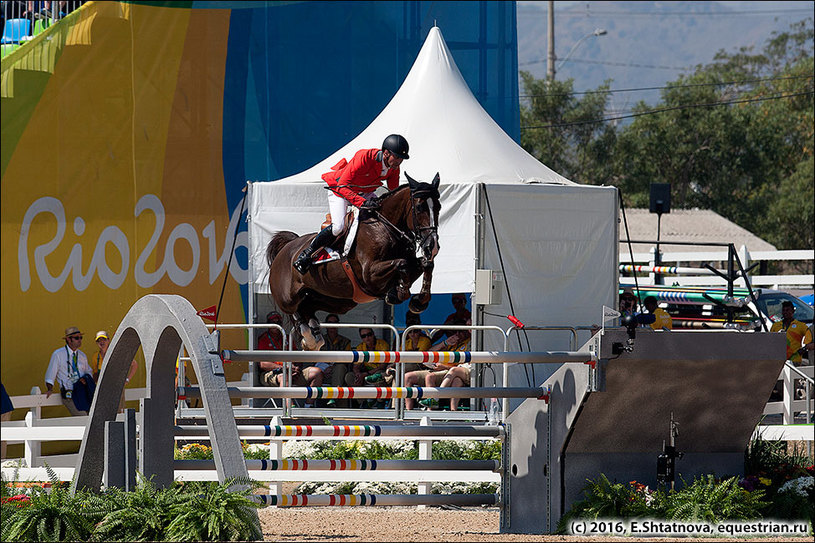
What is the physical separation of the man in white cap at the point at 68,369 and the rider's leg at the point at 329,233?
13.0 ft

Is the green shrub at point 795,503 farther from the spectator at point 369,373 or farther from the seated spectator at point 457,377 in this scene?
the spectator at point 369,373

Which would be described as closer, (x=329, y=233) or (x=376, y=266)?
(x=376, y=266)

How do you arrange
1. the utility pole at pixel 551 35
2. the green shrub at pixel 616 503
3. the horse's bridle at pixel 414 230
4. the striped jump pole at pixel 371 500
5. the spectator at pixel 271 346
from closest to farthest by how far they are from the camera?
the green shrub at pixel 616 503 → the striped jump pole at pixel 371 500 → the horse's bridle at pixel 414 230 → the spectator at pixel 271 346 → the utility pole at pixel 551 35

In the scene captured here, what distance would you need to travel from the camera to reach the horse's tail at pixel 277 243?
12.2 metres

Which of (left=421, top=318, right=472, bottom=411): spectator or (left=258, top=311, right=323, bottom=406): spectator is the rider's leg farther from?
(left=421, top=318, right=472, bottom=411): spectator

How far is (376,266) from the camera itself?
33.9 feet

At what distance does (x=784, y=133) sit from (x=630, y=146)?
628 cm

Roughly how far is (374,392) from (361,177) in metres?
3.22

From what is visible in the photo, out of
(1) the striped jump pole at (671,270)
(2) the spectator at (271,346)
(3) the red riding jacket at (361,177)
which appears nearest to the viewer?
(3) the red riding jacket at (361,177)

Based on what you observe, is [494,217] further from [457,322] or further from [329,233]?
[329,233]

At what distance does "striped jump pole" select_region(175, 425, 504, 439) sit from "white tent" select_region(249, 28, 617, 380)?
4811 mm

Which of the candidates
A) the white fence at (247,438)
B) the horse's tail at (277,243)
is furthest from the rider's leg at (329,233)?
the white fence at (247,438)

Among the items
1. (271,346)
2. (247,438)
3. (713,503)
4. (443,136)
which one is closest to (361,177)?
(247,438)

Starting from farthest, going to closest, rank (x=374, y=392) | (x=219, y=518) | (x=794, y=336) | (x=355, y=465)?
(x=794, y=336) < (x=374, y=392) < (x=355, y=465) < (x=219, y=518)
